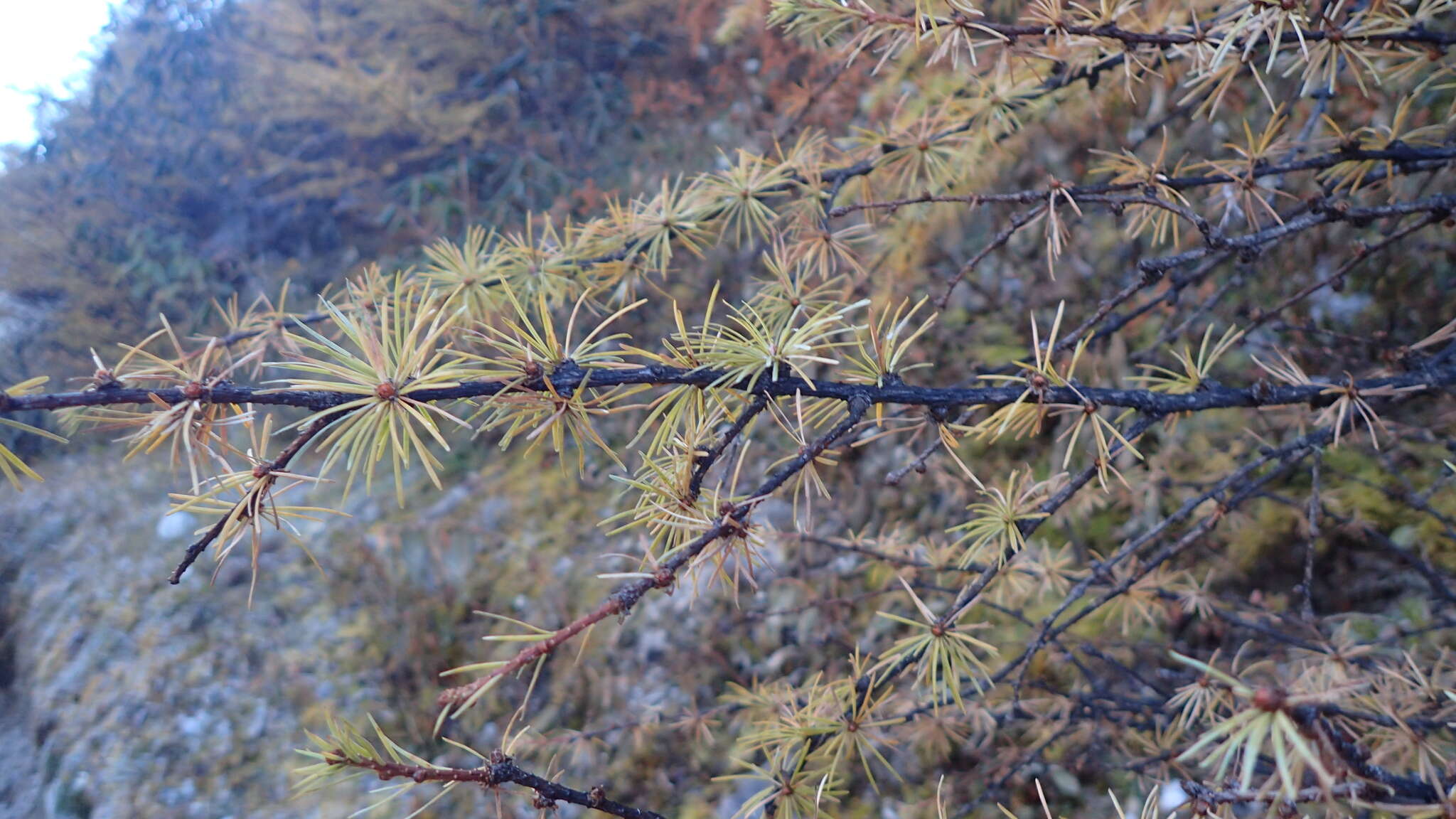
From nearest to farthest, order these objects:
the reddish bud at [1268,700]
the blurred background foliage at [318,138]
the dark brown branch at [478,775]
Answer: the reddish bud at [1268,700]
the dark brown branch at [478,775]
the blurred background foliage at [318,138]

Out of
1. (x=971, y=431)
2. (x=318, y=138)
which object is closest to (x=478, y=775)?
(x=971, y=431)

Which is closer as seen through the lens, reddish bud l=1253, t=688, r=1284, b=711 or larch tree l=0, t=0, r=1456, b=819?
reddish bud l=1253, t=688, r=1284, b=711

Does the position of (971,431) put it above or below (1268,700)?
above

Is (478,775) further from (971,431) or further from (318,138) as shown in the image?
(318,138)

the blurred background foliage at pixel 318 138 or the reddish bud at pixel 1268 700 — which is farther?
the blurred background foliage at pixel 318 138

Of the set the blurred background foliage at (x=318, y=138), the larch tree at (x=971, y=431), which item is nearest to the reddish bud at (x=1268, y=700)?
the larch tree at (x=971, y=431)

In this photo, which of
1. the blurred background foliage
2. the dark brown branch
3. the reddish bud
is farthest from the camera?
the blurred background foliage

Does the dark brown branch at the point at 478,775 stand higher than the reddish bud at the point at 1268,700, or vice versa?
the dark brown branch at the point at 478,775

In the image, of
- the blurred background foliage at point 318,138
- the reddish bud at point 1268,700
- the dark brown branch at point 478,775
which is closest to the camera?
the reddish bud at point 1268,700

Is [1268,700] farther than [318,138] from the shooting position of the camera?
No

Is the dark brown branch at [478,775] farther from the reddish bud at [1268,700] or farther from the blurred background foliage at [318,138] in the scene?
the blurred background foliage at [318,138]

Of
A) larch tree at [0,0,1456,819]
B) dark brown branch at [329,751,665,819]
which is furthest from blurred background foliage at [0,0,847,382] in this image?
dark brown branch at [329,751,665,819]

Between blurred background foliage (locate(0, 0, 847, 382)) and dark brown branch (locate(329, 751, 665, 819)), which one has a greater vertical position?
blurred background foliage (locate(0, 0, 847, 382))

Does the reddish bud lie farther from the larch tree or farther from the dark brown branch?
the dark brown branch
